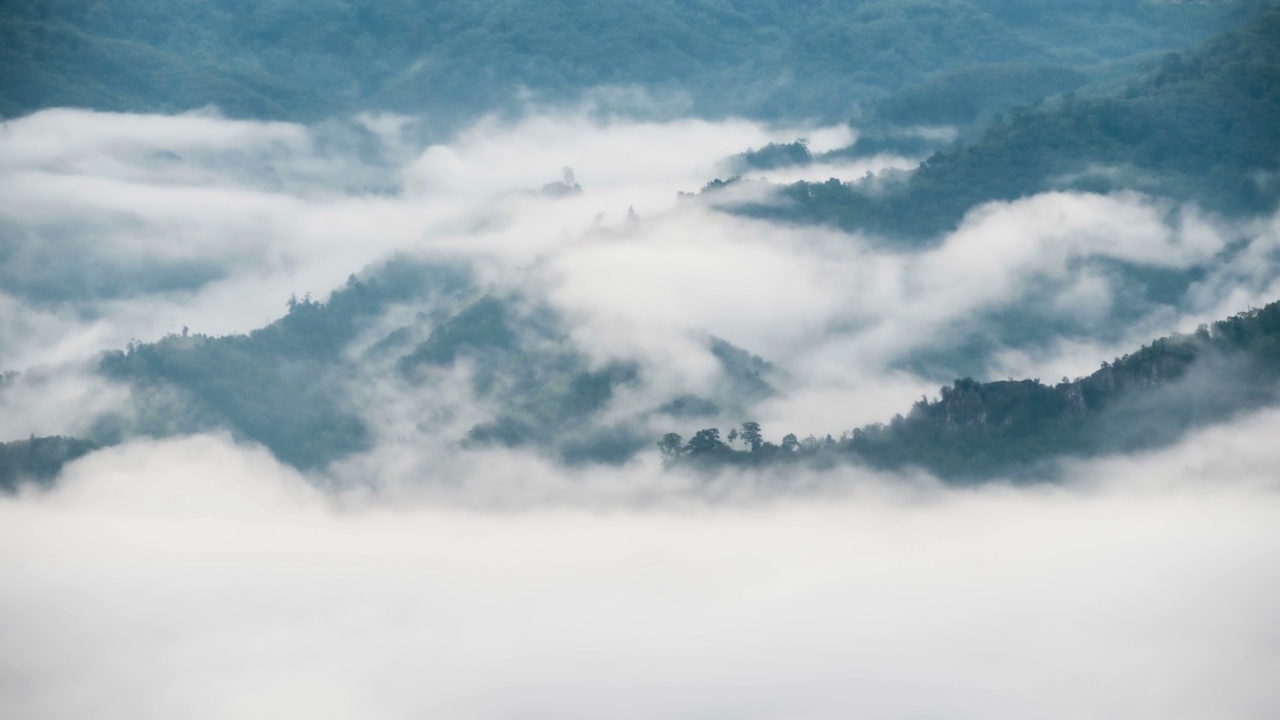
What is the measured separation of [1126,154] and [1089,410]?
133ft

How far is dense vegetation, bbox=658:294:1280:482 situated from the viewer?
85875 mm

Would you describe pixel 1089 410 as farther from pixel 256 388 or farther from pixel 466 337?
pixel 256 388

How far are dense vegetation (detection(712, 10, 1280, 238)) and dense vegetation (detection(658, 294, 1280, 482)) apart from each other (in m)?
33.9

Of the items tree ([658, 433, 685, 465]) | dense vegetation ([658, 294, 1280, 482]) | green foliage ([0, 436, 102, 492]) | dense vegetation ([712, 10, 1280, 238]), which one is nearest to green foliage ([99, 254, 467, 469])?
green foliage ([0, 436, 102, 492])

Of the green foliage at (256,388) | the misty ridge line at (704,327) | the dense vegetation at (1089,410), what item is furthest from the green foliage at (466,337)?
the dense vegetation at (1089,410)

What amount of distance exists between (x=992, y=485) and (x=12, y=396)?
65476mm

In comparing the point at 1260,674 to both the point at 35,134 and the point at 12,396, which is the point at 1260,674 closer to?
the point at 12,396

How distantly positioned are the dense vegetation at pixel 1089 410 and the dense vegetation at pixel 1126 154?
111 feet

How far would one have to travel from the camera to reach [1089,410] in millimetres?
88188

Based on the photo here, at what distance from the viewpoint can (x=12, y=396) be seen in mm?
132125

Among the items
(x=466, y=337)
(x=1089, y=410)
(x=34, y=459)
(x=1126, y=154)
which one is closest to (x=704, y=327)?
(x=466, y=337)

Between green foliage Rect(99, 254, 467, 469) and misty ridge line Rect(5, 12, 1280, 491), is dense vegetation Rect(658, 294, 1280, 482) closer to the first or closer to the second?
misty ridge line Rect(5, 12, 1280, 491)

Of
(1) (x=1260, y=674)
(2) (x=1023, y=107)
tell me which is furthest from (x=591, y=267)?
(1) (x=1260, y=674)

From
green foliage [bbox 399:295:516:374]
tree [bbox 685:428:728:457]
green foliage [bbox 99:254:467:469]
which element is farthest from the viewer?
green foliage [bbox 399:295:516:374]
